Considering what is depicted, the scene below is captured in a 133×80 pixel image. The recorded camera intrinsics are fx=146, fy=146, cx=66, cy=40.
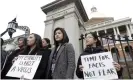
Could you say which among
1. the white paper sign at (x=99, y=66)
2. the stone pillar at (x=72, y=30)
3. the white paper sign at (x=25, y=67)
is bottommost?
the white paper sign at (x=99, y=66)

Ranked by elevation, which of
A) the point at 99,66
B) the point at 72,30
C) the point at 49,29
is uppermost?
the point at 49,29

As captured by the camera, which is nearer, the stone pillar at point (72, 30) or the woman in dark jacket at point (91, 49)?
the woman in dark jacket at point (91, 49)

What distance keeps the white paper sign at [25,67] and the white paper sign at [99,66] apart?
788mm

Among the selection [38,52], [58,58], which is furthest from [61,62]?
[38,52]

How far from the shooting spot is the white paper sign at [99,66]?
2.23m

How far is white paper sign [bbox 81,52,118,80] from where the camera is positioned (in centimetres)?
223

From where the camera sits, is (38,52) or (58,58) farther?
(38,52)

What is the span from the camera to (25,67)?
237 centimetres

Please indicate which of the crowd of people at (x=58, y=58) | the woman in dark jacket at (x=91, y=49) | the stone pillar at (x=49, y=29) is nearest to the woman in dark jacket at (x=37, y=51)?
the crowd of people at (x=58, y=58)

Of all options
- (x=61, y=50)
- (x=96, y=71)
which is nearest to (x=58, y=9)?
(x=61, y=50)

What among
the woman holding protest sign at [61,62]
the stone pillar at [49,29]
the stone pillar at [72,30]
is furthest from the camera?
the stone pillar at [49,29]

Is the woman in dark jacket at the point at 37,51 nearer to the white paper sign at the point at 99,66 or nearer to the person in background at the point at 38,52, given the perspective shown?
the person in background at the point at 38,52

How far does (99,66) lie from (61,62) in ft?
2.05

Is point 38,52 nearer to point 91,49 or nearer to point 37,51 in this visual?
point 37,51
